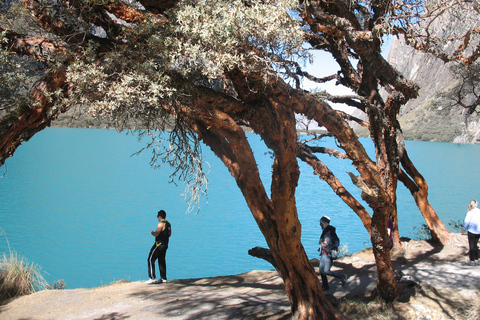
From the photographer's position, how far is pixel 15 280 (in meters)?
8.26

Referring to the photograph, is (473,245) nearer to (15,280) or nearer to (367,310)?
(367,310)

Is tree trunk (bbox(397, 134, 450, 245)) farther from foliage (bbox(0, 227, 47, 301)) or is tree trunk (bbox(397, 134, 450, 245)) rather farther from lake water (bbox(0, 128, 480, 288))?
foliage (bbox(0, 227, 47, 301))

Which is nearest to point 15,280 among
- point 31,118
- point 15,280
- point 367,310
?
point 15,280

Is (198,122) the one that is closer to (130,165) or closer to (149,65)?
(149,65)

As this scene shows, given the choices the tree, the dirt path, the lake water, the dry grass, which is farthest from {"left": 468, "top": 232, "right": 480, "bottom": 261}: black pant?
the lake water

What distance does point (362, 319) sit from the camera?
220 inches

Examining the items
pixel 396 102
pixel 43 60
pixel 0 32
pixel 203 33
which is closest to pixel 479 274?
pixel 396 102

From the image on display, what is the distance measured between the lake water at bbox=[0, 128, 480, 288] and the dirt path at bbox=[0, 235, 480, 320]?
2815 millimetres

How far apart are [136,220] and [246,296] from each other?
12502 mm

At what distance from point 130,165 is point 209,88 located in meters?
33.1

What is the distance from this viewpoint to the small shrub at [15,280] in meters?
8.08

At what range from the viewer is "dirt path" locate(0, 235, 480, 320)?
609cm

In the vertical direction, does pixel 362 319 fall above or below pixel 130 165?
below

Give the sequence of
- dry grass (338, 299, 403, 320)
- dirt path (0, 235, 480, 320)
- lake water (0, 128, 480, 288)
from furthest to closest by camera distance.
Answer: lake water (0, 128, 480, 288)
dirt path (0, 235, 480, 320)
dry grass (338, 299, 403, 320)
